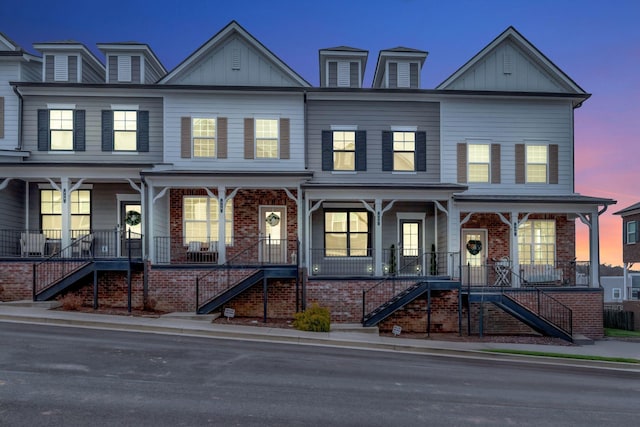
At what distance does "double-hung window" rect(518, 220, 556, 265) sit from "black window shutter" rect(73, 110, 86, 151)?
18.8 metres

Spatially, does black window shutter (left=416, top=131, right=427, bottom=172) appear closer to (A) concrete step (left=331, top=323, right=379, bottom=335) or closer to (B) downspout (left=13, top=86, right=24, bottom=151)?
(A) concrete step (left=331, top=323, right=379, bottom=335)

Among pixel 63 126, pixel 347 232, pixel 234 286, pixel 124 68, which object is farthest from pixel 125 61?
pixel 347 232

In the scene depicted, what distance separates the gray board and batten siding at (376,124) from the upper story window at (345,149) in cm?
18

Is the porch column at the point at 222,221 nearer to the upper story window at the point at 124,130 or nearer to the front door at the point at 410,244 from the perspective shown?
the upper story window at the point at 124,130

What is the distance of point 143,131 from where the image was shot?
21.0 metres

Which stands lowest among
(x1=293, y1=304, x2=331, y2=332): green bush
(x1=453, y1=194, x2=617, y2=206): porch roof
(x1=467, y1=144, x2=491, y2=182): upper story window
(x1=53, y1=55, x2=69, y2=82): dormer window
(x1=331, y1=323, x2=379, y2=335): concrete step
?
(x1=331, y1=323, x2=379, y2=335): concrete step

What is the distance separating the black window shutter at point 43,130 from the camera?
67.6 ft

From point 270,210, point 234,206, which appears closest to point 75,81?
point 234,206

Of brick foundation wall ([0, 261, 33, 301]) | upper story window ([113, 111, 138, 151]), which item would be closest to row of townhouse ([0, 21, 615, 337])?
upper story window ([113, 111, 138, 151])

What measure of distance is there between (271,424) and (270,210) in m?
14.4

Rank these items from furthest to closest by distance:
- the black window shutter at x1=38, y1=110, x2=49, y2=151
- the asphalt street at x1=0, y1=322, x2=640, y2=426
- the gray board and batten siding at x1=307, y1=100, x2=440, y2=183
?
the gray board and batten siding at x1=307, y1=100, x2=440, y2=183, the black window shutter at x1=38, y1=110, x2=49, y2=151, the asphalt street at x1=0, y1=322, x2=640, y2=426

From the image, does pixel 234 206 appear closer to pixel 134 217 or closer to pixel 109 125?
pixel 134 217

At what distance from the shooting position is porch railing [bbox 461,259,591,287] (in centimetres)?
2028

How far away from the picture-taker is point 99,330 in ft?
46.7
